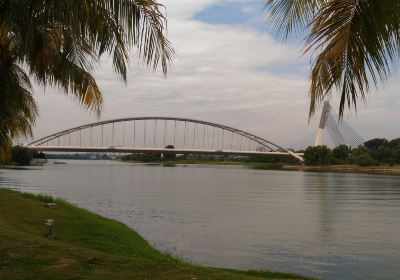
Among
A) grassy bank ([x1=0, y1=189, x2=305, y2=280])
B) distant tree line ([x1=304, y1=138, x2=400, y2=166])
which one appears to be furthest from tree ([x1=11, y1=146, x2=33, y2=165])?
grassy bank ([x1=0, y1=189, x2=305, y2=280])

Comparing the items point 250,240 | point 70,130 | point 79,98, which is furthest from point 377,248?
point 70,130

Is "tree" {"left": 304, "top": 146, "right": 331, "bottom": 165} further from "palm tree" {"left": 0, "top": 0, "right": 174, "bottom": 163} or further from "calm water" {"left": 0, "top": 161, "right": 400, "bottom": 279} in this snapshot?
"palm tree" {"left": 0, "top": 0, "right": 174, "bottom": 163}

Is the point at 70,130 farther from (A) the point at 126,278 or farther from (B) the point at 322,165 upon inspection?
(A) the point at 126,278

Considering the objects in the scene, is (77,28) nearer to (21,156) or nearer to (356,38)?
(356,38)

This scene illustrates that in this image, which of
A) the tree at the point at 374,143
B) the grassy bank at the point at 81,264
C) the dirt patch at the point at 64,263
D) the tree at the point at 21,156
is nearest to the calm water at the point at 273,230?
the grassy bank at the point at 81,264

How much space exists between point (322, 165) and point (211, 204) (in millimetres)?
85285

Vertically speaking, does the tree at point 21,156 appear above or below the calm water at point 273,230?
above

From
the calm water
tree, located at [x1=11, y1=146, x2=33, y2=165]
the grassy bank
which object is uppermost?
tree, located at [x1=11, y1=146, x2=33, y2=165]

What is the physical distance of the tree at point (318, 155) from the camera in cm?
11138

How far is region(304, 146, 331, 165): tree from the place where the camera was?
111375 millimetres

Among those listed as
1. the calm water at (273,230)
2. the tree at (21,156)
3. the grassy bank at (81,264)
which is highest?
the tree at (21,156)

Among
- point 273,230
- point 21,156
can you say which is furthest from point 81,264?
point 21,156

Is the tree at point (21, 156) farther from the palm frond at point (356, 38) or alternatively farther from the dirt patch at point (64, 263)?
the palm frond at point (356, 38)

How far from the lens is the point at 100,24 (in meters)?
5.79
